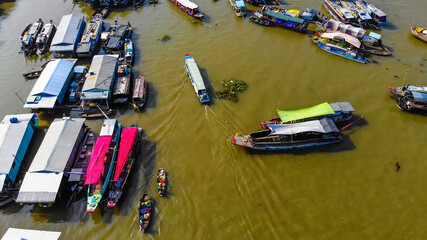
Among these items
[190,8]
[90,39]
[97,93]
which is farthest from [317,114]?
[90,39]

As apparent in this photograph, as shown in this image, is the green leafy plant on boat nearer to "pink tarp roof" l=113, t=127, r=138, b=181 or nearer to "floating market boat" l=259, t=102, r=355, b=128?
"floating market boat" l=259, t=102, r=355, b=128

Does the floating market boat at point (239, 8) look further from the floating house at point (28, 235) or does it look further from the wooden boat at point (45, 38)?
the floating house at point (28, 235)

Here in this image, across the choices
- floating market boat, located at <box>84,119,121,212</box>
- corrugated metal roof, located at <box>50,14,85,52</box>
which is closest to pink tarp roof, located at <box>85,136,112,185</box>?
floating market boat, located at <box>84,119,121,212</box>

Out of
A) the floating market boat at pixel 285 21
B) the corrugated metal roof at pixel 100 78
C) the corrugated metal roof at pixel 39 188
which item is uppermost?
the floating market boat at pixel 285 21

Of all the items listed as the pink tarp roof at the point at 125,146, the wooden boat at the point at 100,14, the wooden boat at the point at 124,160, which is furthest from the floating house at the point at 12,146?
the wooden boat at the point at 100,14

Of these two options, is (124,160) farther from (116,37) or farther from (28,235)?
(116,37)

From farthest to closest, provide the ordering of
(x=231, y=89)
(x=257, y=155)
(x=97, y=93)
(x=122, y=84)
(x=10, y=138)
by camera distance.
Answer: (x=231, y=89) → (x=122, y=84) → (x=97, y=93) → (x=257, y=155) → (x=10, y=138)
